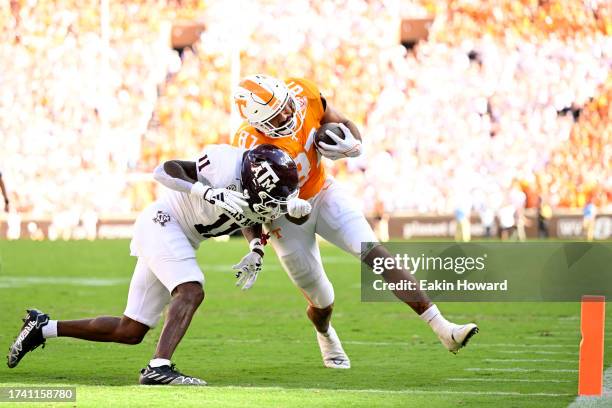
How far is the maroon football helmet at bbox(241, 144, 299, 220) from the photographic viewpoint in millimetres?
5691

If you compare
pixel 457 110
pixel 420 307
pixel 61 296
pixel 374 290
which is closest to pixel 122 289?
pixel 61 296

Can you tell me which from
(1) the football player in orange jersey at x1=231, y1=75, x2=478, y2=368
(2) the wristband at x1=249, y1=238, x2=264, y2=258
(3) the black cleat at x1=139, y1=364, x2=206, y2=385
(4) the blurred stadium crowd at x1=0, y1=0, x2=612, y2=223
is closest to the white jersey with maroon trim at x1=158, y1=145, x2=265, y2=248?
(2) the wristband at x1=249, y1=238, x2=264, y2=258

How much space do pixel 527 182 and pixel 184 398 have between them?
21.2 metres

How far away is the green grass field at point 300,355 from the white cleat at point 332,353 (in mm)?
81

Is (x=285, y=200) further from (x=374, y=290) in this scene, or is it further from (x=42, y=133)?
(x=42, y=133)

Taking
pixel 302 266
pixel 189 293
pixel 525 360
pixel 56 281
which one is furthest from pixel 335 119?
pixel 56 281

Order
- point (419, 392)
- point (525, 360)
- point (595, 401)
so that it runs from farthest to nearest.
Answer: point (525, 360), point (419, 392), point (595, 401)

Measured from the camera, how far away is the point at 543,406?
16.2 ft

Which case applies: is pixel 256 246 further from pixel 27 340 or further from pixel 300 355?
pixel 300 355

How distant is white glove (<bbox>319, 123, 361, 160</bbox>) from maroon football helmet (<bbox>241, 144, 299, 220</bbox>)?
55 centimetres

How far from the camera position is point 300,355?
7453mm

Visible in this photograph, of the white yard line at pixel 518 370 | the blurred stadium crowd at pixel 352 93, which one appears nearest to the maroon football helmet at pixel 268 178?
the white yard line at pixel 518 370

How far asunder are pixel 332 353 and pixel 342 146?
128 centimetres

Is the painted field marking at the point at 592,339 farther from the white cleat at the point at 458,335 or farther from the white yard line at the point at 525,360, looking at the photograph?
the white yard line at the point at 525,360
